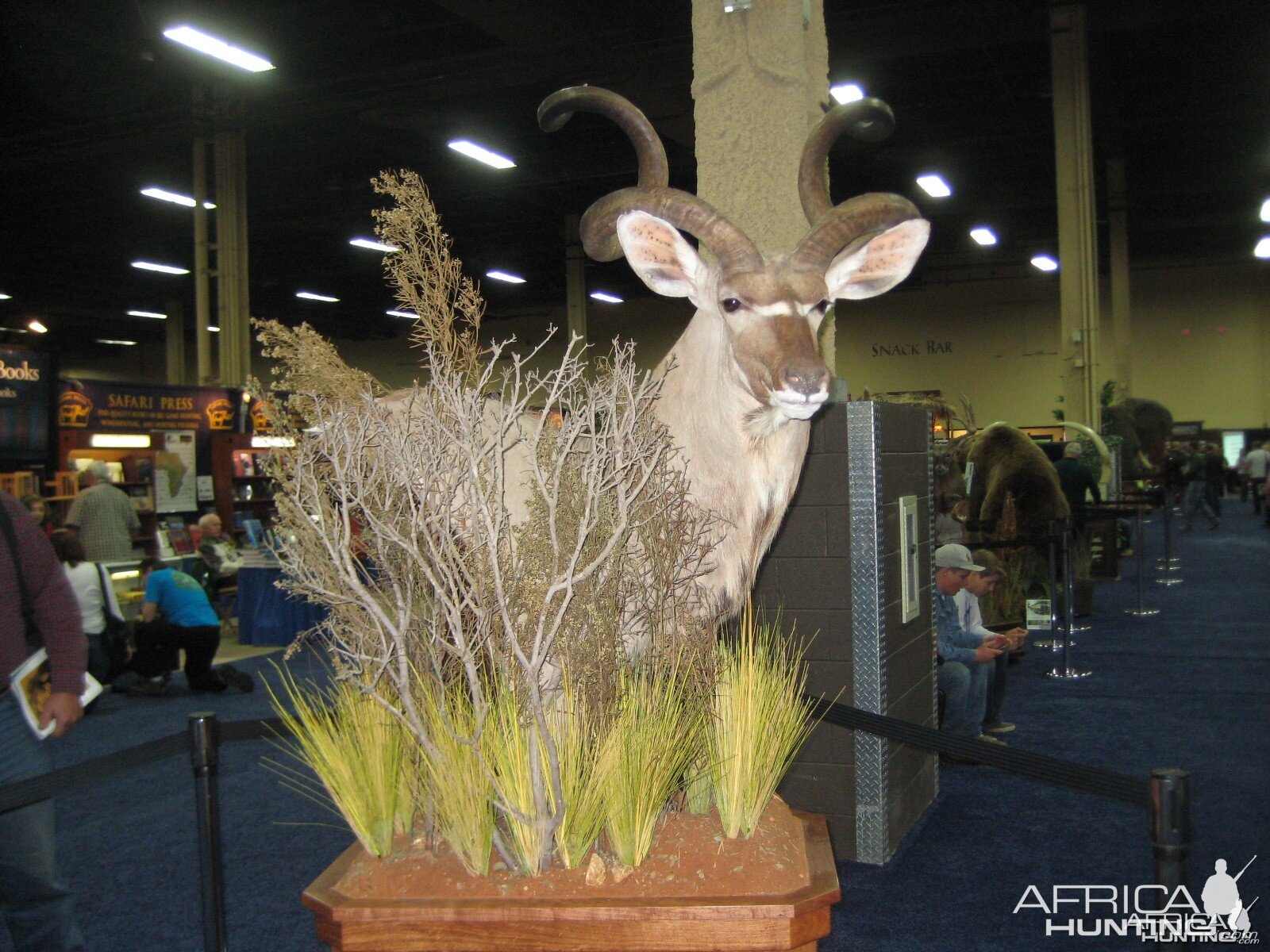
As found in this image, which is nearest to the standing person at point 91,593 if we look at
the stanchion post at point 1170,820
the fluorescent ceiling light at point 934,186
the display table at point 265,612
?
the display table at point 265,612

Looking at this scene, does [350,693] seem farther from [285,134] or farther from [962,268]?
[962,268]

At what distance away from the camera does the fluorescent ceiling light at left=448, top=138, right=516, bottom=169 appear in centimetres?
1498

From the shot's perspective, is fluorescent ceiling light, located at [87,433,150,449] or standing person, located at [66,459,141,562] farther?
fluorescent ceiling light, located at [87,433,150,449]

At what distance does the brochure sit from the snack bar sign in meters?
9.30

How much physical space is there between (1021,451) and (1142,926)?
20.9 feet

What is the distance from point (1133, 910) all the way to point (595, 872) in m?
2.40

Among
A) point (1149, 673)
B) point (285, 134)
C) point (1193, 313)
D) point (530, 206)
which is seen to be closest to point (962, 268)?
point (1193, 313)

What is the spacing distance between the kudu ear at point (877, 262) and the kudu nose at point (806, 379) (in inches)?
17.5

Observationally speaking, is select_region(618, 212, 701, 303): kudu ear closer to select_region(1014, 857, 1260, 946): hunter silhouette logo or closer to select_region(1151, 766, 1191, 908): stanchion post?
select_region(1151, 766, 1191, 908): stanchion post

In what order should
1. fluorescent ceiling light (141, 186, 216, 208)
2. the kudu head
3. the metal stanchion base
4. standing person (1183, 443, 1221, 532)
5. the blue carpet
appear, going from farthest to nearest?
standing person (1183, 443, 1221, 532), fluorescent ceiling light (141, 186, 216, 208), the metal stanchion base, the blue carpet, the kudu head

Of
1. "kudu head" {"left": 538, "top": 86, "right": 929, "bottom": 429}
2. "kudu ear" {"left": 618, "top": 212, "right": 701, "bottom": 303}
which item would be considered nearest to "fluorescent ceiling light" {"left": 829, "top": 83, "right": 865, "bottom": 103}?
"kudu head" {"left": 538, "top": 86, "right": 929, "bottom": 429}

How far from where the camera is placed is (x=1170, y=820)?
2059mm

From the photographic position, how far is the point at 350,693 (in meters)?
2.39

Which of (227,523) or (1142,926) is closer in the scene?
(1142,926)
